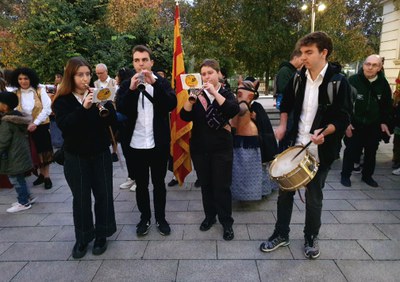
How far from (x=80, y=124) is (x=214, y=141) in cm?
134

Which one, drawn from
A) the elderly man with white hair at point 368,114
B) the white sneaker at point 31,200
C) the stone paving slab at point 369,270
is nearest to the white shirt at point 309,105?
the stone paving slab at point 369,270

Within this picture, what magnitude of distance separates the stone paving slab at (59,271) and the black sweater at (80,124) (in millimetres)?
1090

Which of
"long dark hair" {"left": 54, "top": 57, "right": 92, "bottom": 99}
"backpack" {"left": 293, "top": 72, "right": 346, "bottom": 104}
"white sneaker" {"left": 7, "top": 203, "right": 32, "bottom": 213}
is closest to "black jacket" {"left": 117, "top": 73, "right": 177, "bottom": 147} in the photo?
"long dark hair" {"left": 54, "top": 57, "right": 92, "bottom": 99}

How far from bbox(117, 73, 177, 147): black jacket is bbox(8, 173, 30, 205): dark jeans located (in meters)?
2.02

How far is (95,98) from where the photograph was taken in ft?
8.91

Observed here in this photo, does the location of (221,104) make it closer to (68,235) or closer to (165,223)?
(165,223)

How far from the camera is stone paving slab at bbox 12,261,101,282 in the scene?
2.82 metres

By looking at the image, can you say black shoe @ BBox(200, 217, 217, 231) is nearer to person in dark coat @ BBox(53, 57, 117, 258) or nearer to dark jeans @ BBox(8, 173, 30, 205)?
person in dark coat @ BBox(53, 57, 117, 258)

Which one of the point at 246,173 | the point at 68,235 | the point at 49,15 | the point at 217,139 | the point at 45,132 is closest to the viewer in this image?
the point at 217,139

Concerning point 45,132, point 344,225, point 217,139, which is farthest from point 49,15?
point 344,225

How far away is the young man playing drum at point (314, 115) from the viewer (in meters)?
2.70

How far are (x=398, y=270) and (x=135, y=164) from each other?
9.06 ft

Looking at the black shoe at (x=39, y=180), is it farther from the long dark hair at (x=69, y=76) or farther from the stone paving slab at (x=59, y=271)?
the long dark hair at (x=69, y=76)

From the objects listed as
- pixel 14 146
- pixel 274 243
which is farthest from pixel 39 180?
pixel 274 243
